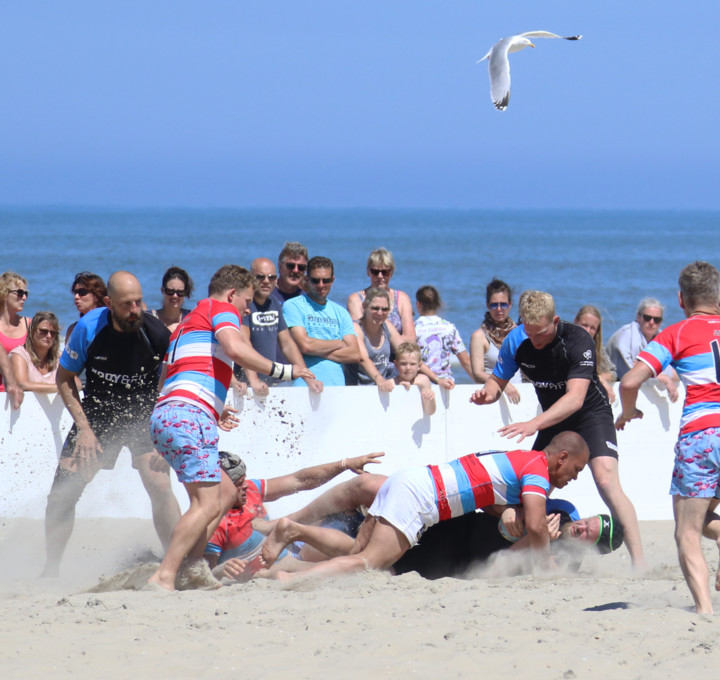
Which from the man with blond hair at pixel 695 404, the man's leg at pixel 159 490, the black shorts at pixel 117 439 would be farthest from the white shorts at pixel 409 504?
the black shorts at pixel 117 439

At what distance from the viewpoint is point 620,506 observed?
230 inches

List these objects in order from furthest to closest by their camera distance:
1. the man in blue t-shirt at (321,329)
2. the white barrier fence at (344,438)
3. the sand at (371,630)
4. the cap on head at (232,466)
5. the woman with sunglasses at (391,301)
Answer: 1. the woman with sunglasses at (391,301)
2. the man in blue t-shirt at (321,329)
3. the white barrier fence at (344,438)
4. the cap on head at (232,466)
5. the sand at (371,630)

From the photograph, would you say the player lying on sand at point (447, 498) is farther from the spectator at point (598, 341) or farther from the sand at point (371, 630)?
the spectator at point (598, 341)

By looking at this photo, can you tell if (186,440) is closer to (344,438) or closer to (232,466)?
(232,466)

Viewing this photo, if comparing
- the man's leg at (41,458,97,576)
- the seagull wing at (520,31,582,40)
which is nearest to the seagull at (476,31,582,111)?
the seagull wing at (520,31,582,40)

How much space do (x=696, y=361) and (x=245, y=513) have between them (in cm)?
265

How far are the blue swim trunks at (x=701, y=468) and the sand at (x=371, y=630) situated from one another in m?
0.54

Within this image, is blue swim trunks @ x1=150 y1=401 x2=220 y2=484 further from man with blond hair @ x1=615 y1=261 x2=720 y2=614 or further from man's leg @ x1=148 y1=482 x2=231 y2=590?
man with blond hair @ x1=615 y1=261 x2=720 y2=614

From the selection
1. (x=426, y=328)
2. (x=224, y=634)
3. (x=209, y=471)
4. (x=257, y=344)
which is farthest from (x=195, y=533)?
(x=426, y=328)

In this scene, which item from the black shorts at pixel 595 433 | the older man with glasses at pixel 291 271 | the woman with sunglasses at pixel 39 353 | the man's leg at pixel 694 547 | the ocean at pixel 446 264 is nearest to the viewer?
the man's leg at pixel 694 547

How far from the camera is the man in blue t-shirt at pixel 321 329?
24.2 ft

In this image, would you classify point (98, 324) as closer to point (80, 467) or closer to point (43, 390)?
point (80, 467)

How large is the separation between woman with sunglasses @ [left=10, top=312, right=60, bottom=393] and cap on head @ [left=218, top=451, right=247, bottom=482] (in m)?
2.10

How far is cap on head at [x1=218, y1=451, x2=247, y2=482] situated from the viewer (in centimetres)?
555
